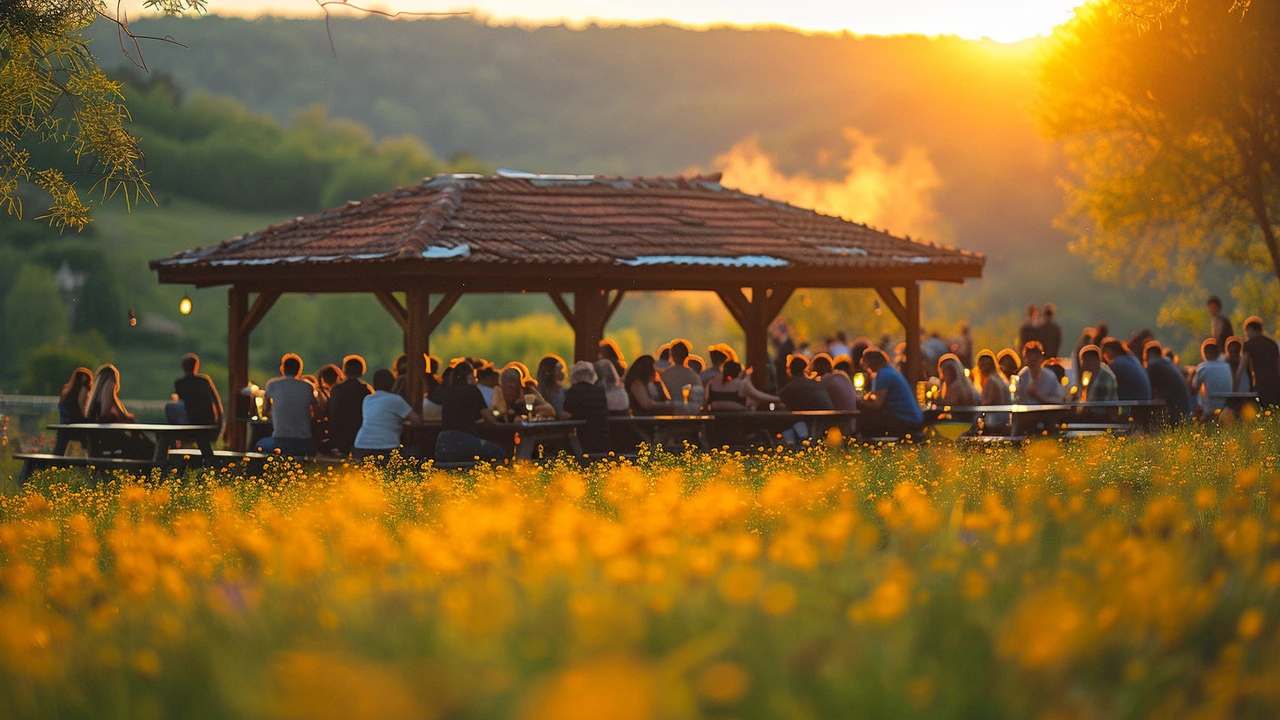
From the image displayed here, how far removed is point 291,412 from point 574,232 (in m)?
4.11

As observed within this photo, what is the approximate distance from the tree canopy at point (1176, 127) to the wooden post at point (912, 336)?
17.4 ft

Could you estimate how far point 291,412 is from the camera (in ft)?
42.4

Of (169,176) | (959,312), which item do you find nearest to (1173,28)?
(959,312)

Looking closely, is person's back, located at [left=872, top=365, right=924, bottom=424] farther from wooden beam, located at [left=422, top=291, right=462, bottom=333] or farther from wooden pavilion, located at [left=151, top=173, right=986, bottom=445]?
wooden beam, located at [left=422, top=291, right=462, bottom=333]

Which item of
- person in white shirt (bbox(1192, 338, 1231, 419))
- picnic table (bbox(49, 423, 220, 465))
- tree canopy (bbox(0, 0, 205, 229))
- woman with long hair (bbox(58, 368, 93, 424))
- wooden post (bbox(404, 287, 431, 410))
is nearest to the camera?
tree canopy (bbox(0, 0, 205, 229))

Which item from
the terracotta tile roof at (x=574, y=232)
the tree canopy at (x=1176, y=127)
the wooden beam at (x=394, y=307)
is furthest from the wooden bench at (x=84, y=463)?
the tree canopy at (x=1176, y=127)

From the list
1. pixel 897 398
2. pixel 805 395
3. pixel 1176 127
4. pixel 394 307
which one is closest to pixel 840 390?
pixel 805 395

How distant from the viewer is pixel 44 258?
65.2 m

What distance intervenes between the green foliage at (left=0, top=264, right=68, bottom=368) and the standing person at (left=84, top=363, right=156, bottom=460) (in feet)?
165

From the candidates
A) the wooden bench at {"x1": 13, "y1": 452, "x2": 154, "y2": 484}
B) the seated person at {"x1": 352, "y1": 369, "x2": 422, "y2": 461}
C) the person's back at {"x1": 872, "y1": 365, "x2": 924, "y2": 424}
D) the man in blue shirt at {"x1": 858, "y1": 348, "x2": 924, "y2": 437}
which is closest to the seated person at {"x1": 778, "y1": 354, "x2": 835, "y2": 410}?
the man in blue shirt at {"x1": 858, "y1": 348, "x2": 924, "y2": 437}

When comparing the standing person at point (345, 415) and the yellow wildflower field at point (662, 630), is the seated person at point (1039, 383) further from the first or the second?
the yellow wildflower field at point (662, 630)

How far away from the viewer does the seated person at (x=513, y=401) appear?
12625 mm

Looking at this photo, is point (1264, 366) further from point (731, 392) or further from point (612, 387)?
point (612, 387)

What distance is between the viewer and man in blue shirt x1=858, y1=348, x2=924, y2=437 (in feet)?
44.4
